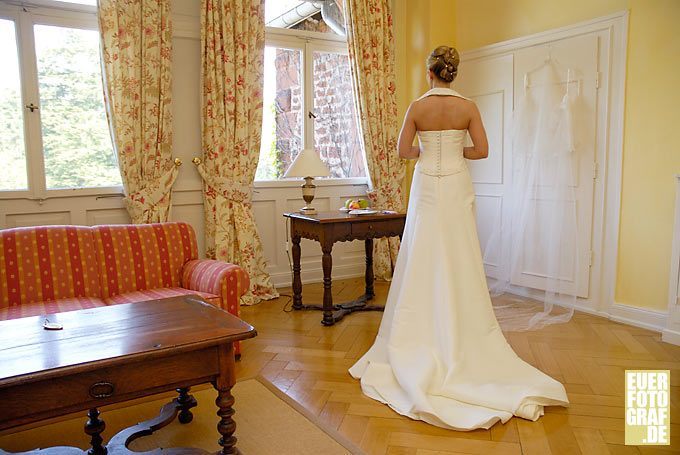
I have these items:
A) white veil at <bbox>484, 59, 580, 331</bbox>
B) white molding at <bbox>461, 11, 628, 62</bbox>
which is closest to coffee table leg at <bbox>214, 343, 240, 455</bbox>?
white veil at <bbox>484, 59, 580, 331</bbox>

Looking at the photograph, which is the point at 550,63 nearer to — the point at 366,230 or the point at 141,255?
the point at 366,230

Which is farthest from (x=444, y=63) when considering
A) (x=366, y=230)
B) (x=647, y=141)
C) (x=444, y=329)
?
(x=647, y=141)

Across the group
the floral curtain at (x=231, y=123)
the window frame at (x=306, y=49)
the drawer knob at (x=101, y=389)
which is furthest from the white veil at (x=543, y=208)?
the drawer knob at (x=101, y=389)

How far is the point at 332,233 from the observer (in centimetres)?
356

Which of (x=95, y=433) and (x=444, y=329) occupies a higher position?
(x=444, y=329)

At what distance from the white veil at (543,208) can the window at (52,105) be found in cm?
315

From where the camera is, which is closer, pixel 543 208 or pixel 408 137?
pixel 408 137

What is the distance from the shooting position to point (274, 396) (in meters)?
2.50

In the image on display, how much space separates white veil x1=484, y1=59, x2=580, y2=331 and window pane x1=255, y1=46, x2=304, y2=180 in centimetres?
195

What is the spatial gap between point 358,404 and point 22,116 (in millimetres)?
2989

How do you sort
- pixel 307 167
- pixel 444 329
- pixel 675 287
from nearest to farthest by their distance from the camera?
pixel 444 329, pixel 675 287, pixel 307 167

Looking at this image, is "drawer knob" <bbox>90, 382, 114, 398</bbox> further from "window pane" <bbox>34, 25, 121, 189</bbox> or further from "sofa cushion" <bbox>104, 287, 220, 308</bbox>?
"window pane" <bbox>34, 25, 121, 189</bbox>

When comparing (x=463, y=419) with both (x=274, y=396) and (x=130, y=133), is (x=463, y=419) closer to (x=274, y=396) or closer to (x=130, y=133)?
(x=274, y=396)

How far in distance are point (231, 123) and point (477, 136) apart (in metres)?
2.19
